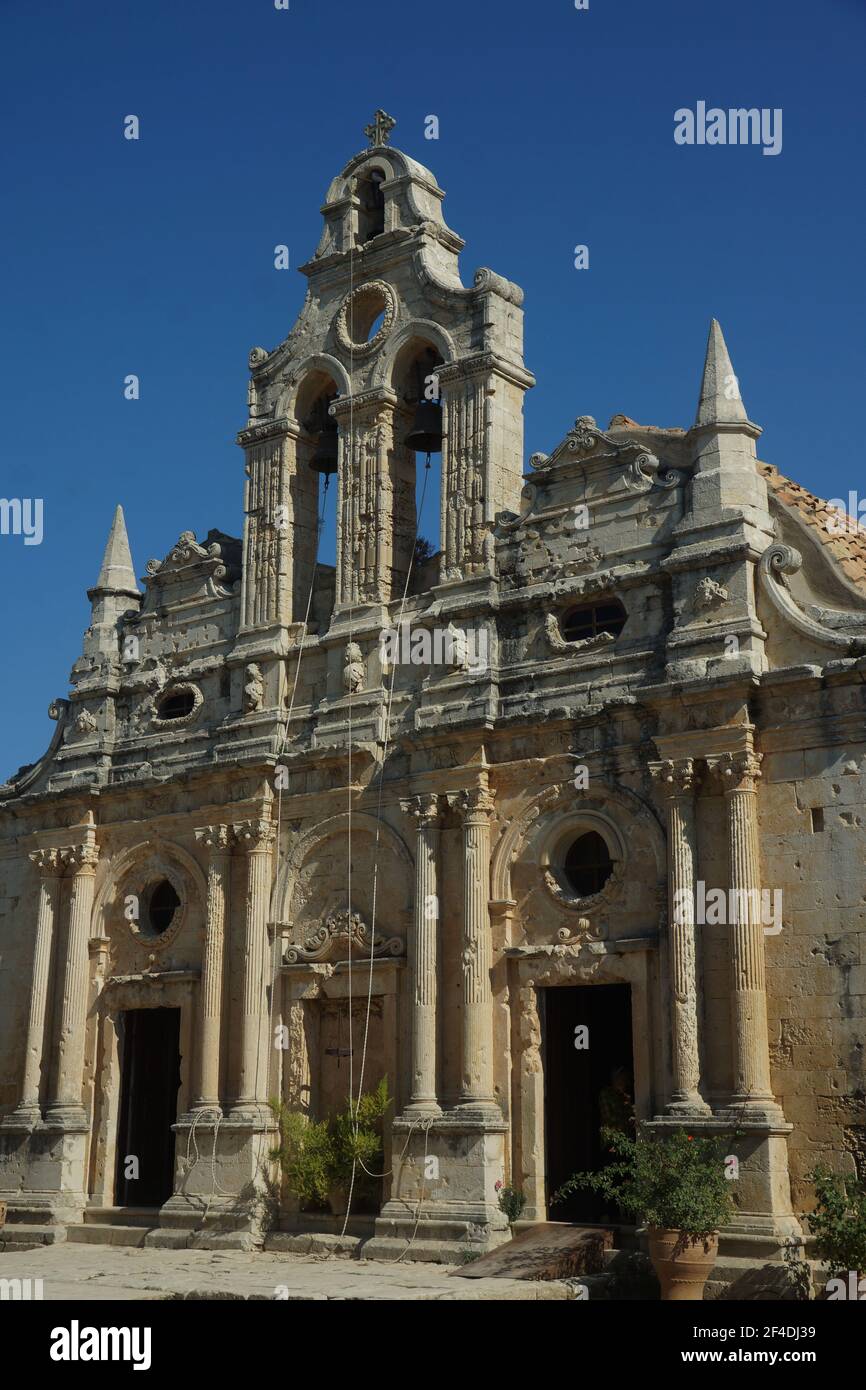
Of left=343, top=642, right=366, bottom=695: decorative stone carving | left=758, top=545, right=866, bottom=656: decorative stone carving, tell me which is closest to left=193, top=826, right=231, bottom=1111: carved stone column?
left=343, top=642, right=366, bottom=695: decorative stone carving

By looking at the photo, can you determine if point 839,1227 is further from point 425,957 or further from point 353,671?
point 353,671

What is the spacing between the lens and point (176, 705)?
25.6m

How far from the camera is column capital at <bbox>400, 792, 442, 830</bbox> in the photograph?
2105 centimetres

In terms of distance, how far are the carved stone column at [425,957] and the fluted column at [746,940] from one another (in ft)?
13.7

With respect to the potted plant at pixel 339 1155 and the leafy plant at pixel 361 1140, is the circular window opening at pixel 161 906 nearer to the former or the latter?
the potted plant at pixel 339 1155

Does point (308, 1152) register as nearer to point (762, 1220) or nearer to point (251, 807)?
point (251, 807)

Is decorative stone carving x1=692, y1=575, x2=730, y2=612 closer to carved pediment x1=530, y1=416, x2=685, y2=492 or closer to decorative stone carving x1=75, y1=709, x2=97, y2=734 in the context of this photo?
carved pediment x1=530, y1=416, x2=685, y2=492

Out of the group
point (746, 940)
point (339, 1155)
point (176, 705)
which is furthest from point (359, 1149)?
point (176, 705)

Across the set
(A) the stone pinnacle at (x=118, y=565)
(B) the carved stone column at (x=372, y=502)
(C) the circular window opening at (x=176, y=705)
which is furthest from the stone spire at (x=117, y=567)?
(B) the carved stone column at (x=372, y=502)

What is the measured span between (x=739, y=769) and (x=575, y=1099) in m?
4.97

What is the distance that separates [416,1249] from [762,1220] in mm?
4419

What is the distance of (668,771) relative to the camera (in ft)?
61.8

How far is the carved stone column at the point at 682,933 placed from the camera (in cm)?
1795
